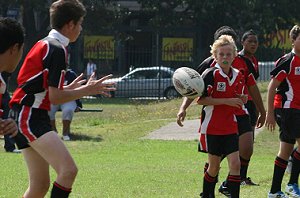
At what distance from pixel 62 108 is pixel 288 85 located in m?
9.24

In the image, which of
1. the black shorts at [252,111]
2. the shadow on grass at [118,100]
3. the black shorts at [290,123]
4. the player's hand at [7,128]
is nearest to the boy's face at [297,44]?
the black shorts at [290,123]

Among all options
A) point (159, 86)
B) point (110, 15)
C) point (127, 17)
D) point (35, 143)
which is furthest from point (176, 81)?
point (127, 17)

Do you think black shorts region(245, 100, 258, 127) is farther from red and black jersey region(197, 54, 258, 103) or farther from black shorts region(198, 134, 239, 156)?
black shorts region(198, 134, 239, 156)

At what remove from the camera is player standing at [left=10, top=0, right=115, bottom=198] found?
761 cm

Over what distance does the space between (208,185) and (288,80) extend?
1664 mm

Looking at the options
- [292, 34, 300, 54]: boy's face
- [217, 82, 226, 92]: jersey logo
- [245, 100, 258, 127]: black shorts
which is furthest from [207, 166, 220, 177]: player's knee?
[245, 100, 258, 127]: black shorts

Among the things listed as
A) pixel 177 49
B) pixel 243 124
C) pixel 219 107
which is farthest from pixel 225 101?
pixel 177 49

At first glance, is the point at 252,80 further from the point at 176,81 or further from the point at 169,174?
the point at 169,174

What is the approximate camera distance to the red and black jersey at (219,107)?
9742 millimetres

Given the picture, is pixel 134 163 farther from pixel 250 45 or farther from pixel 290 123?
pixel 290 123

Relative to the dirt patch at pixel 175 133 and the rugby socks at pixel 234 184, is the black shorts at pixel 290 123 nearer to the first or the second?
the rugby socks at pixel 234 184

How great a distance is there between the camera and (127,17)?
5628cm

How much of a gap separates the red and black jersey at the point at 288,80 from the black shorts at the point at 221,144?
3.72 ft

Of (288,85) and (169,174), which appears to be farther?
(169,174)
